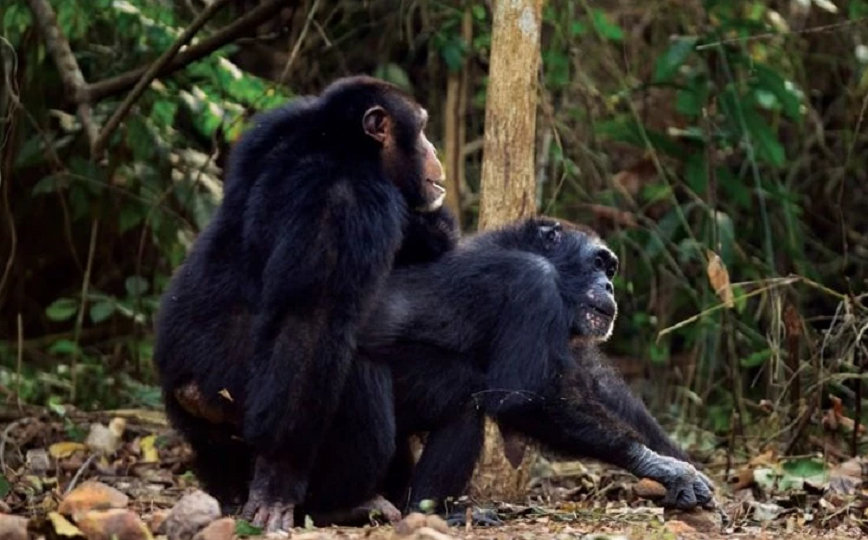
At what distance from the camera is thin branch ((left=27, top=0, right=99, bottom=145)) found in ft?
28.0

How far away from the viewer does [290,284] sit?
596cm

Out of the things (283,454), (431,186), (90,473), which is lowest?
(90,473)

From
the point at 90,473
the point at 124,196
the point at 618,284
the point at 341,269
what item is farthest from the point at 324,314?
the point at 618,284

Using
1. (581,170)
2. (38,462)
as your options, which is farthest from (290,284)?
(581,170)

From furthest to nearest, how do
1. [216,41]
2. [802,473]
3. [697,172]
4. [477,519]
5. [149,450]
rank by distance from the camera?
[697,172] → [149,450] → [216,41] → [802,473] → [477,519]

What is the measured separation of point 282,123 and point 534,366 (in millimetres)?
1553

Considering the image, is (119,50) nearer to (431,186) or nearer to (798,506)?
(431,186)

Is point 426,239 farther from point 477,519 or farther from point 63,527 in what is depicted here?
point 63,527

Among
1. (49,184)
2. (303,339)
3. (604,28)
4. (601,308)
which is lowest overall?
(303,339)

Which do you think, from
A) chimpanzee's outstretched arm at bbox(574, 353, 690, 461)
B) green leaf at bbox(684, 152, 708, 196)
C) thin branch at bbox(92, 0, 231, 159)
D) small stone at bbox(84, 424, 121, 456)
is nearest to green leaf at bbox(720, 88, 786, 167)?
green leaf at bbox(684, 152, 708, 196)

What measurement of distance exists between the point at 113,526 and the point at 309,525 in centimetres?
149

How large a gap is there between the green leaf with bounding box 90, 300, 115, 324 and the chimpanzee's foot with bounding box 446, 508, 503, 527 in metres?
3.91

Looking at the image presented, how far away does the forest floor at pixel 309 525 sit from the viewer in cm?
492

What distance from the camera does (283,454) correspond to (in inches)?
237
